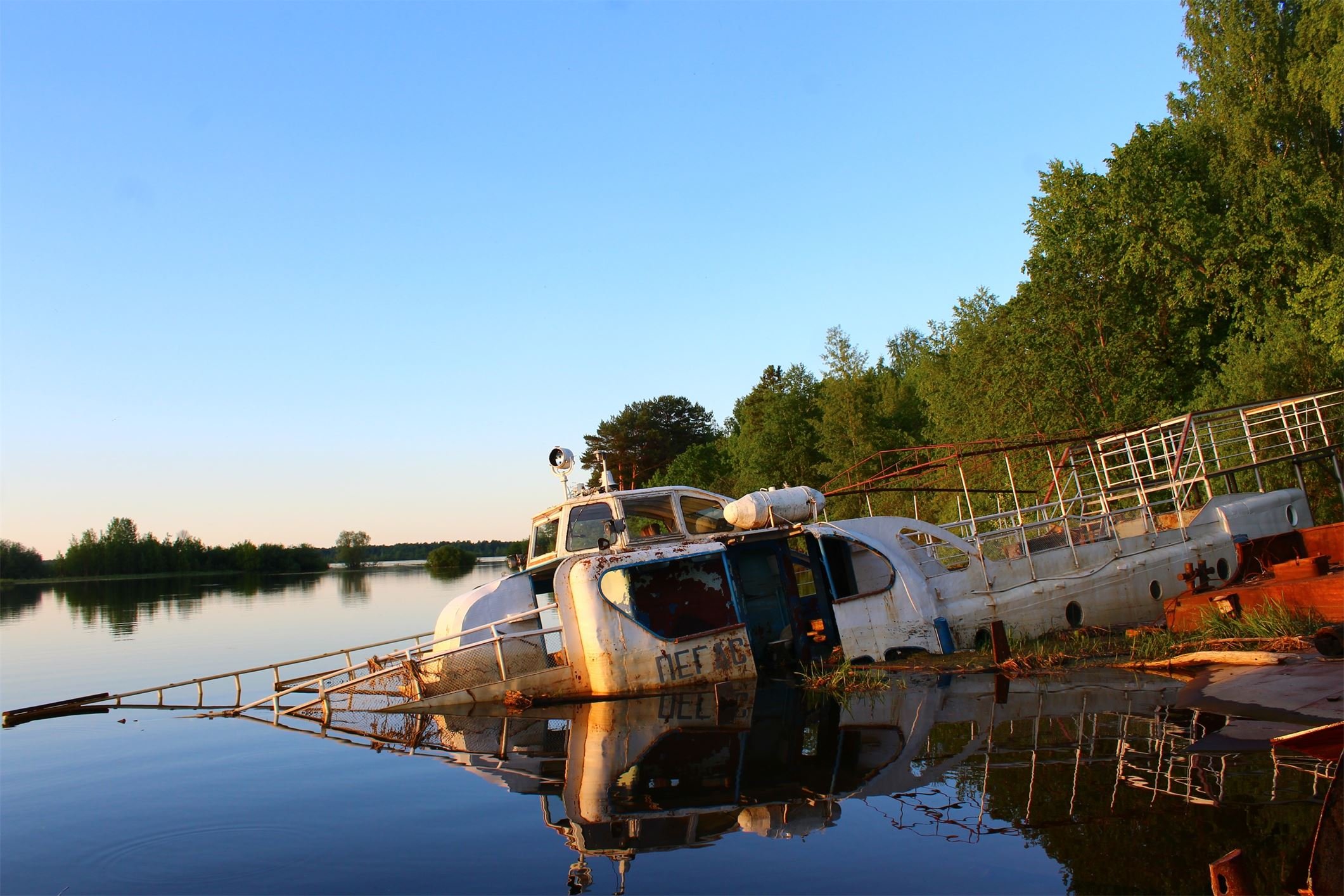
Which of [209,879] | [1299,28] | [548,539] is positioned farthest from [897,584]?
[1299,28]

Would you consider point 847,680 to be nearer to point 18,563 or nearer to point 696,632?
point 696,632

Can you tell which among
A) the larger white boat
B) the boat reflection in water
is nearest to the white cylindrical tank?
the larger white boat

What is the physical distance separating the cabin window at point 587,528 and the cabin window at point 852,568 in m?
4.11

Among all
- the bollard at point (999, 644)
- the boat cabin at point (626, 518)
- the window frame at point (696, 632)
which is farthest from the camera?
the boat cabin at point (626, 518)

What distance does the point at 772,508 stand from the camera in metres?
16.1

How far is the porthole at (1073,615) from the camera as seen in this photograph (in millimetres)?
17625

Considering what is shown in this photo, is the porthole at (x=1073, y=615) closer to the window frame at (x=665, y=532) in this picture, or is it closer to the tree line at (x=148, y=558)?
the window frame at (x=665, y=532)

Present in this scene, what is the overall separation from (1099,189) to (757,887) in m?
32.6

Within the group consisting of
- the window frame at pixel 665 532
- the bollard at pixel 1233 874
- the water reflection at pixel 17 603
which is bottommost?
the bollard at pixel 1233 874

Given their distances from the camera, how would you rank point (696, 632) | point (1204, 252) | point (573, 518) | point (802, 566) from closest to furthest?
1. point (696, 632)
2. point (573, 518)
3. point (802, 566)
4. point (1204, 252)

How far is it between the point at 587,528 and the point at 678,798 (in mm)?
7589

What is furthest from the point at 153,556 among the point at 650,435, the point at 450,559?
the point at 650,435

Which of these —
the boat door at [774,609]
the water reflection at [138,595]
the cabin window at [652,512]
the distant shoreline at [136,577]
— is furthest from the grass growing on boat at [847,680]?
the distant shoreline at [136,577]

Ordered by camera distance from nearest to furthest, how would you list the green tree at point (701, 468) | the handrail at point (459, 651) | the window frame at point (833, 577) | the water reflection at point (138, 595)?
1. the handrail at point (459, 651)
2. the window frame at point (833, 577)
3. the water reflection at point (138, 595)
4. the green tree at point (701, 468)
